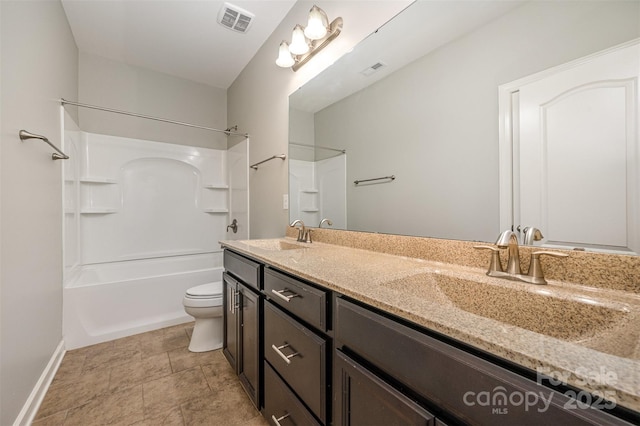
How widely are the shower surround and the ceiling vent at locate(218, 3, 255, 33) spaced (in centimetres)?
110

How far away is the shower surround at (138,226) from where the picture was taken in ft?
7.09

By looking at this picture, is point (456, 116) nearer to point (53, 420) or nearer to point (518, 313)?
point (518, 313)

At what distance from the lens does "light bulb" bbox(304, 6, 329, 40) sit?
1.55 metres

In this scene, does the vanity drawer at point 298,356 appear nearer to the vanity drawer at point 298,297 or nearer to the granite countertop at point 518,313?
the vanity drawer at point 298,297

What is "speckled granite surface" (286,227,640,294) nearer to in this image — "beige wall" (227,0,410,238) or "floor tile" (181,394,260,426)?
"beige wall" (227,0,410,238)

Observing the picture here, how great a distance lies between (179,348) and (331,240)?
4.94ft

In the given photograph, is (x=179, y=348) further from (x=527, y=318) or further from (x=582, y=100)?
(x=582, y=100)

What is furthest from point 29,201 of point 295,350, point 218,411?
point 295,350

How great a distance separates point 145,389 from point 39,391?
1.75 ft

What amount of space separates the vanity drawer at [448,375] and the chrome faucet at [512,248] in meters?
0.50

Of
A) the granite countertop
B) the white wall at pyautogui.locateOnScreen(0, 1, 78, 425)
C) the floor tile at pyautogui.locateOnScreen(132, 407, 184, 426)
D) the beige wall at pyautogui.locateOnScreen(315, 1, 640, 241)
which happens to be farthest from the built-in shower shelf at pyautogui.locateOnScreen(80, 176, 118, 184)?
the beige wall at pyautogui.locateOnScreen(315, 1, 640, 241)

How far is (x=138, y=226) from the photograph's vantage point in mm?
2914

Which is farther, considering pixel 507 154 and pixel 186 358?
pixel 186 358

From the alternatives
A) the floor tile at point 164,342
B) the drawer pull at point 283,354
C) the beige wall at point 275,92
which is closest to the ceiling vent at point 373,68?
the beige wall at point 275,92
